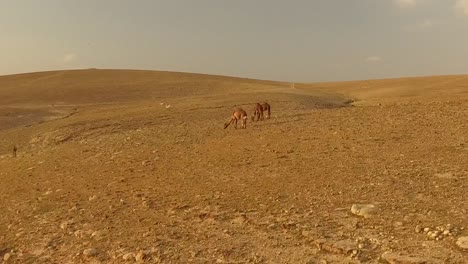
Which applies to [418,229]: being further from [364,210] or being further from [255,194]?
[255,194]

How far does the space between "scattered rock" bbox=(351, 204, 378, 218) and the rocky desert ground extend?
20 mm

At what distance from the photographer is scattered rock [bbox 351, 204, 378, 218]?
720 centimetres

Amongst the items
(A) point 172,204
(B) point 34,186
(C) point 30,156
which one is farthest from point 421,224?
(C) point 30,156

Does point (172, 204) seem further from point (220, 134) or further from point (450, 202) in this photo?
point (220, 134)

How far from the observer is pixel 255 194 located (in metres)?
8.76

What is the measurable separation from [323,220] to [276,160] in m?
4.00

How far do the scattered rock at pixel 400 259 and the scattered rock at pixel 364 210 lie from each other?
1.29m

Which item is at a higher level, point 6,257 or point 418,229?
point 418,229

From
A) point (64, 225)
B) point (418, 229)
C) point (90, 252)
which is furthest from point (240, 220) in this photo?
point (64, 225)

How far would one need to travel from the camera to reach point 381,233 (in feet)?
21.4

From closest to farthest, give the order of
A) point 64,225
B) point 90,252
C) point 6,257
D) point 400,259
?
point 400,259 → point 90,252 → point 6,257 → point 64,225

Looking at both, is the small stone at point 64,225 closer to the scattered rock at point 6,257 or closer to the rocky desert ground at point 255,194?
the rocky desert ground at point 255,194

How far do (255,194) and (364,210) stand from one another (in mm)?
2105

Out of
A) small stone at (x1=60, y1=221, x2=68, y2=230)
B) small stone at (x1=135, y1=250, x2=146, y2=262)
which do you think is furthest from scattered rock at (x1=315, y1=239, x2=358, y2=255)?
small stone at (x1=60, y1=221, x2=68, y2=230)
